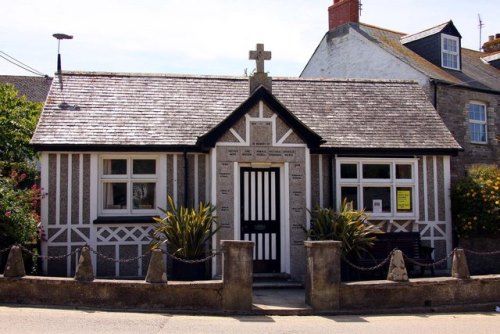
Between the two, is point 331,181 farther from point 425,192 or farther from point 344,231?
point 425,192

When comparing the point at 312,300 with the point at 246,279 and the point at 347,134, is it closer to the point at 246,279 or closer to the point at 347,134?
the point at 246,279

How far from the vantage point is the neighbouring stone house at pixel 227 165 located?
41.3 ft

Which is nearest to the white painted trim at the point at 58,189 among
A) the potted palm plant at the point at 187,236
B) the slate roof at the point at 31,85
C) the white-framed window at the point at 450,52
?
the potted palm plant at the point at 187,236

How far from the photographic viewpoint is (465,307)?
1038 centimetres

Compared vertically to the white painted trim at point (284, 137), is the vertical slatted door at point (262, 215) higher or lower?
lower

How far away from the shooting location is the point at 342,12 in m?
24.3

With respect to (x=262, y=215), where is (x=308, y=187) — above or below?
above

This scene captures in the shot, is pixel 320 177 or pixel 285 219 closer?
pixel 285 219

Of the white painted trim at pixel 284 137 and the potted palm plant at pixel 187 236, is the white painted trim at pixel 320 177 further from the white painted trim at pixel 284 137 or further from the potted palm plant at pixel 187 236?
the potted palm plant at pixel 187 236

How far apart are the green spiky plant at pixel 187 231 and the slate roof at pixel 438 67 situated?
1115cm

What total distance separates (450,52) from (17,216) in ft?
59.5

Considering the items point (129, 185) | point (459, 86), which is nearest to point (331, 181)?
point (129, 185)

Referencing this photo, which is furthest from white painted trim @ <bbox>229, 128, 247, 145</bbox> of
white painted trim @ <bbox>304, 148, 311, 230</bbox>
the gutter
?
the gutter

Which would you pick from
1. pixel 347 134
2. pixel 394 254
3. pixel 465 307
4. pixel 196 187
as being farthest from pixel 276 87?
pixel 465 307
